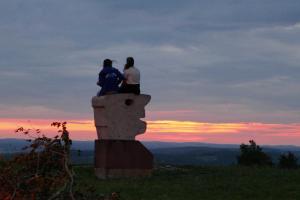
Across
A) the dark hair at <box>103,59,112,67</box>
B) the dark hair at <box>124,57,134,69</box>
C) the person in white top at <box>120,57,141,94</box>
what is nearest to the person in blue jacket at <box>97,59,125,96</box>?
the dark hair at <box>103,59,112,67</box>

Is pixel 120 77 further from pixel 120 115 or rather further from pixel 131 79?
pixel 120 115

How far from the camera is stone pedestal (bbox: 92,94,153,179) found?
16.2m

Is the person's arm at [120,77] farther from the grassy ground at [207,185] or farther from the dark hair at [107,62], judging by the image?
the grassy ground at [207,185]

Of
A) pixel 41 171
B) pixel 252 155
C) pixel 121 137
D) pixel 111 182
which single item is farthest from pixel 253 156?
pixel 41 171

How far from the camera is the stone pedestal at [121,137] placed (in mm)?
16203

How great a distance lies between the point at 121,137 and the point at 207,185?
3.45 metres

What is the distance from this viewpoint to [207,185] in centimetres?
1355

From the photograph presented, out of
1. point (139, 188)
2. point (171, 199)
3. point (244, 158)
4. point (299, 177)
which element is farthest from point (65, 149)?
point (244, 158)

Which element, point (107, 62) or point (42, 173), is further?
point (107, 62)

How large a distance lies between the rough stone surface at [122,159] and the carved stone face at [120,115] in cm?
20

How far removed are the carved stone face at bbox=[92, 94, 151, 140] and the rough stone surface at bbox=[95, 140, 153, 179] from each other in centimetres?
20

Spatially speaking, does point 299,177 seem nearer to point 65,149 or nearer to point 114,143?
point 114,143

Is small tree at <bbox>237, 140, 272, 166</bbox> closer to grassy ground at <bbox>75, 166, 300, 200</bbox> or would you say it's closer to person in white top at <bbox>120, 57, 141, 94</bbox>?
grassy ground at <bbox>75, 166, 300, 200</bbox>

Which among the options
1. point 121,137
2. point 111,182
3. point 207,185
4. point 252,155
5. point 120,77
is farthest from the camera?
point 252,155
